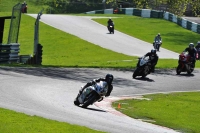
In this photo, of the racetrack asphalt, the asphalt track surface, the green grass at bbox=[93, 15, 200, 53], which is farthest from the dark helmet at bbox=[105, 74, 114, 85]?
the green grass at bbox=[93, 15, 200, 53]

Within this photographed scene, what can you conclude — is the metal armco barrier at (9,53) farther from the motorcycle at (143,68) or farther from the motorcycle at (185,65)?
the motorcycle at (185,65)

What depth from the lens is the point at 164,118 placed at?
18.2 metres

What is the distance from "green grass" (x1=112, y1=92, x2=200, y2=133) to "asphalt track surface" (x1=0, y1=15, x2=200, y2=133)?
21.8 inches

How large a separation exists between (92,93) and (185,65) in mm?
14143

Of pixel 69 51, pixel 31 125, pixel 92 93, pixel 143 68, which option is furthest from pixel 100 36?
pixel 31 125

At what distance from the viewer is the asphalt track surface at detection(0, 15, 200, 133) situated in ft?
51.5

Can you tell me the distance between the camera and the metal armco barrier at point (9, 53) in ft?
100

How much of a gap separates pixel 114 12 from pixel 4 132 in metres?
62.3

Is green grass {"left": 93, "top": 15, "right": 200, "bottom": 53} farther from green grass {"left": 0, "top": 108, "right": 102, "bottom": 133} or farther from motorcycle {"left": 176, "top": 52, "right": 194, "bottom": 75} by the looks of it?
green grass {"left": 0, "top": 108, "right": 102, "bottom": 133}

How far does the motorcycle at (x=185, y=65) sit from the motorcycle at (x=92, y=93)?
13.7 meters

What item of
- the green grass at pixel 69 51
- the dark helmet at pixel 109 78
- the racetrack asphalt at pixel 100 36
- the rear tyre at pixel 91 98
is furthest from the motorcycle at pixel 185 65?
the rear tyre at pixel 91 98

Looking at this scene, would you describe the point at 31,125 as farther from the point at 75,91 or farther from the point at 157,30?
the point at 157,30

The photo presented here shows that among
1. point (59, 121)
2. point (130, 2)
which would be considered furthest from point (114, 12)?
point (59, 121)

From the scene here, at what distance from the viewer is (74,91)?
22422 millimetres
